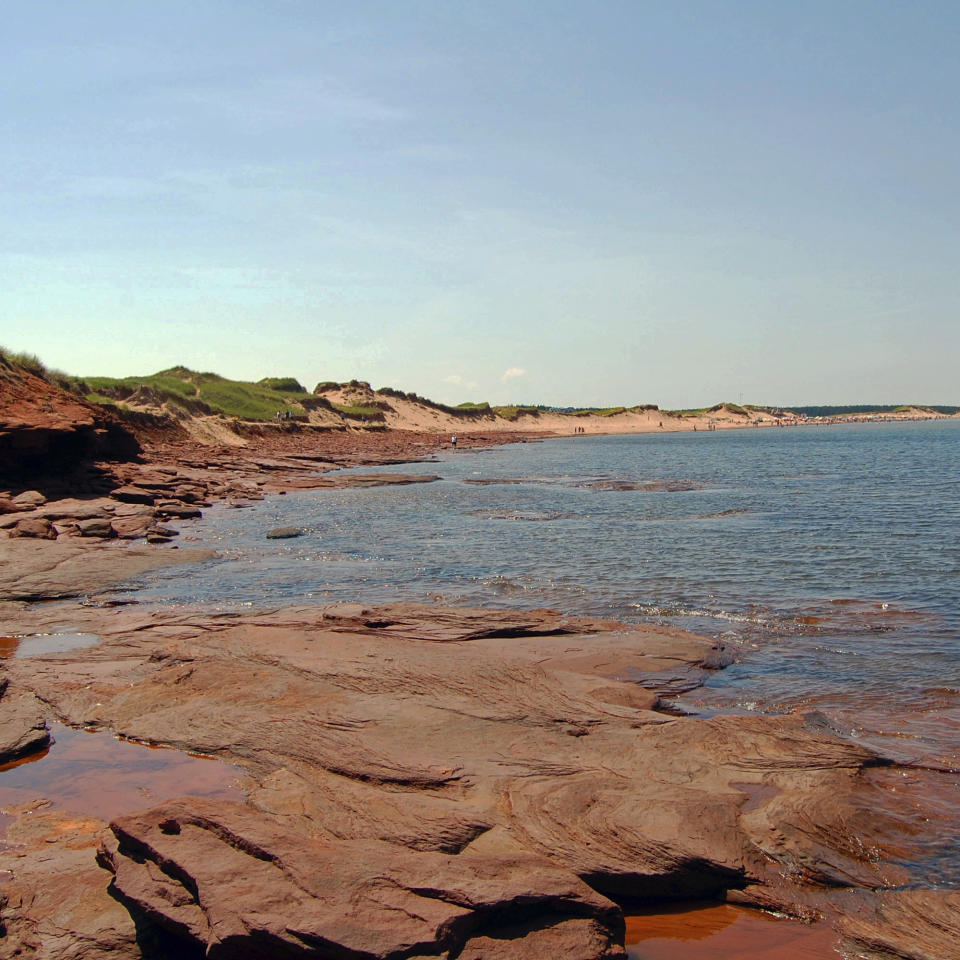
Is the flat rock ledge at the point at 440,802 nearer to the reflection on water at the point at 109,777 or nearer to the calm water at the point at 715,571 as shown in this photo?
the reflection on water at the point at 109,777

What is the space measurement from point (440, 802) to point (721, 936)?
91.4 inches

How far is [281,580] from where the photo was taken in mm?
18219

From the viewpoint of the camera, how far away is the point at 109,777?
753 centimetres

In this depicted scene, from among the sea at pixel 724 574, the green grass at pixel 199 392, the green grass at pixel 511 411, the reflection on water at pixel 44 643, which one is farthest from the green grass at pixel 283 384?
the reflection on water at pixel 44 643

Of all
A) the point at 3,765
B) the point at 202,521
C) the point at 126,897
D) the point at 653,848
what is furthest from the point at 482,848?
the point at 202,521

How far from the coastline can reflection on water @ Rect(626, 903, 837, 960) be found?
0.51ft

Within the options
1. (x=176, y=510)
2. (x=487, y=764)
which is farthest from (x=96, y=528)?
(x=487, y=764)

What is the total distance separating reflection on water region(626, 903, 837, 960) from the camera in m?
5.18

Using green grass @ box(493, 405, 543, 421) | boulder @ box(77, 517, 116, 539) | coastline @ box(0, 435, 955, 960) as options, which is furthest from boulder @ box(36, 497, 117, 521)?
green grass @ box(493, 405, 543, 421)

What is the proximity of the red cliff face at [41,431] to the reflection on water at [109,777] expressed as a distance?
67.7 ft

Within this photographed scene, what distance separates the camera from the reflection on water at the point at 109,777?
7012 mm

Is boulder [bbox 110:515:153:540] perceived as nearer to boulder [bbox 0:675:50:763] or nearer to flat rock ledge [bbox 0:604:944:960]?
flat rock ledge [bbox 0:604:944:960]

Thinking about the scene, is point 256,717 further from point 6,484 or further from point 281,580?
point 6,484

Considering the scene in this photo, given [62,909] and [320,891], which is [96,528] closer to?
[62,909]
